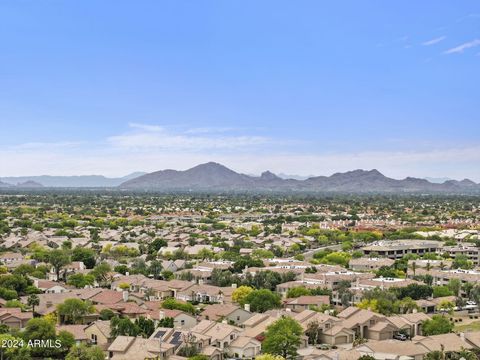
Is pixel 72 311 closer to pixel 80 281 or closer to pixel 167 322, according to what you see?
pixel 167 322

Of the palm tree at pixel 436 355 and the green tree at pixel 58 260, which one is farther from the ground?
the green tree at pixel 58 260

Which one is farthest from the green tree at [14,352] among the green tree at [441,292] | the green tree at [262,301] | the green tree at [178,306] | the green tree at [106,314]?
the green tree at [441,292]

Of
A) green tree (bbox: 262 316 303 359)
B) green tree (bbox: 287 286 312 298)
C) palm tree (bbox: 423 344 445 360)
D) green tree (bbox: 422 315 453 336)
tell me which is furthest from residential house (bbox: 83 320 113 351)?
green tree (bbox: 422 315 453 336)

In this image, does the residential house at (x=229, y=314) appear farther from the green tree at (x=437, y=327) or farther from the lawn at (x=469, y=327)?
the lawn at (x=469, y=327)

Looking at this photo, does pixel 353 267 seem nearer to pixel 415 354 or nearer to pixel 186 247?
pixel 186 247

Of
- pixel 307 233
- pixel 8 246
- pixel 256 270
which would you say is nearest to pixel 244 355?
pixel 256 270

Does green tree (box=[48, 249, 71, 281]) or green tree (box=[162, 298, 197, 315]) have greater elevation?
green tree (box=[48, 249, 71, 281])

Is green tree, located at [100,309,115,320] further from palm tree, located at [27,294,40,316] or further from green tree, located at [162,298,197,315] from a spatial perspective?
palm tree, located at [27,294,40,316]

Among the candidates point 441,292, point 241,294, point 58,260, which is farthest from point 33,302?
point 441,292
